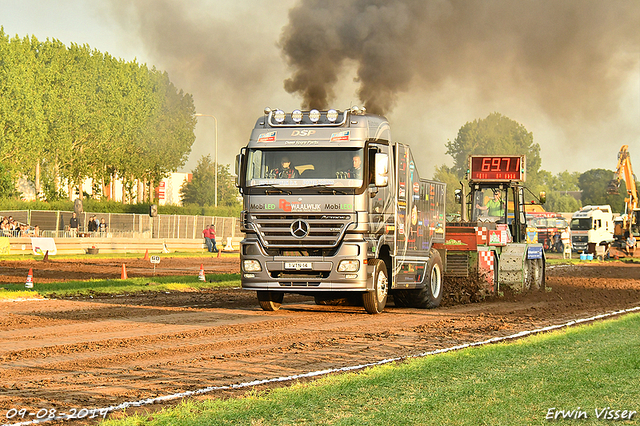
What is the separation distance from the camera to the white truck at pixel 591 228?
195 feet

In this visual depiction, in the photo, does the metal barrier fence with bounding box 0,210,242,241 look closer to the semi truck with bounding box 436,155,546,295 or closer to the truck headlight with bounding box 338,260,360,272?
the semi truck with bounding box 436,155,546,295

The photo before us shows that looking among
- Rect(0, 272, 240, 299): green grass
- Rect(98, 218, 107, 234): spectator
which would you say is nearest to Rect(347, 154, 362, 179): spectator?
Rect(0, 272, 240, 299): green grass

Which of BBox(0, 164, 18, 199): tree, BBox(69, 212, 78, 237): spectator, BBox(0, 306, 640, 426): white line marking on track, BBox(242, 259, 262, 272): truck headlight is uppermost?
BBox(0, 164, 18, 199): tree

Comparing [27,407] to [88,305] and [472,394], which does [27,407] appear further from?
[88,305]

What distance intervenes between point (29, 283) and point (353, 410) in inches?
608

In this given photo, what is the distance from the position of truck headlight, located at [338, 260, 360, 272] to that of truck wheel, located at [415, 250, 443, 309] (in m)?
Answer: 3.27

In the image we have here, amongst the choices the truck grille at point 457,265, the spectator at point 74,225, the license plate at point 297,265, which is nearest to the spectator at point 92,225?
the spectator at point 74,225

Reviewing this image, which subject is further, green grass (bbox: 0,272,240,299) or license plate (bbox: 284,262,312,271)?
green grass (bbox: 0,272,240,299)

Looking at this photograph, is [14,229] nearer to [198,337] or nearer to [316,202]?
[316,202]

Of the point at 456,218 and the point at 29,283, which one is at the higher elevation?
the point at 456,218

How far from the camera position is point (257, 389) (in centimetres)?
798

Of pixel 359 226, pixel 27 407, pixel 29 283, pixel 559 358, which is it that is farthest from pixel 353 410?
pixel 29 283

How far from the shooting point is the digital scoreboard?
23.1 metres

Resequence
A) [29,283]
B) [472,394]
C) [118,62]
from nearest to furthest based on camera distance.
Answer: [472,394] → [29,283] → [118,62]
